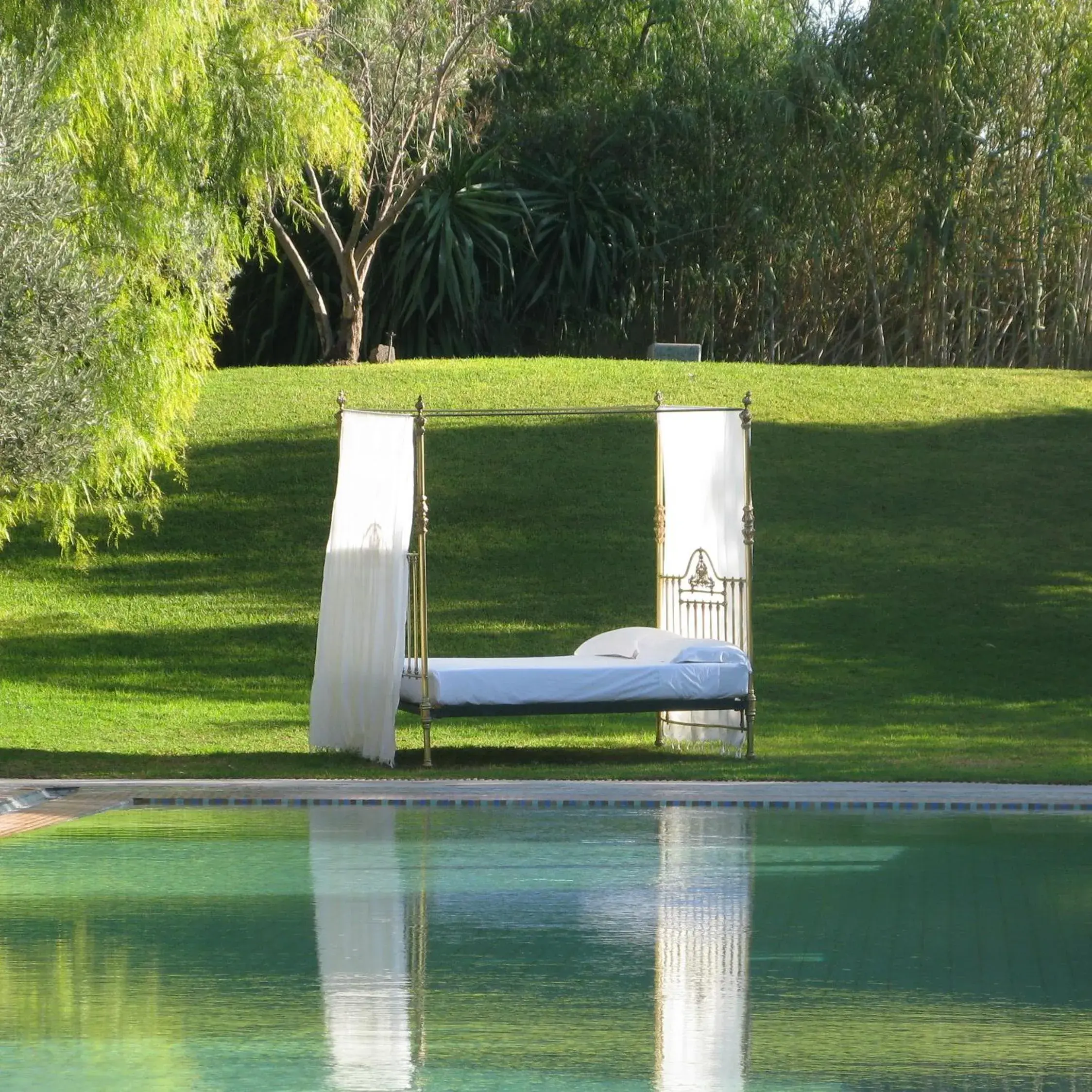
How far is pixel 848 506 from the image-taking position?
19.3m

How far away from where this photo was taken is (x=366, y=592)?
1139cm

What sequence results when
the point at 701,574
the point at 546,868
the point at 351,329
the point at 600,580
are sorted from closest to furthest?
the point at 546,868 → the point at 701,574 → the point at 600,580 → the point at 351,329

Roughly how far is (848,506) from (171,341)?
302 inches

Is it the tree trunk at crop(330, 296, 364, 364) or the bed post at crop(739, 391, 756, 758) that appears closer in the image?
the bed post at crop(739, 391, 756, 758)

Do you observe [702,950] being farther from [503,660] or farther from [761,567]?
[761,567]

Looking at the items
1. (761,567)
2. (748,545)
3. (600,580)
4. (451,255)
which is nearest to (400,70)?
(451,255)

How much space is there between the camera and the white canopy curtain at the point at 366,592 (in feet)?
36.9

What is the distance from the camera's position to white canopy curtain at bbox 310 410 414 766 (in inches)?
443

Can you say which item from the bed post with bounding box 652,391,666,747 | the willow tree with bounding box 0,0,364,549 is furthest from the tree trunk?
the bed post with bounding box 652,391,666,747

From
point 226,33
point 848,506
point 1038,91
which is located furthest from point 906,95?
point 226,33

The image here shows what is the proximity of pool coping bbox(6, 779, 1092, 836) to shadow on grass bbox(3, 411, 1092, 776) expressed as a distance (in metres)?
2.13

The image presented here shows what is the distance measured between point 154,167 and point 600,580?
6.12 meters

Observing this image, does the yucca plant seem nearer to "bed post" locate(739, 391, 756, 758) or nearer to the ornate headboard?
the ornate headboard

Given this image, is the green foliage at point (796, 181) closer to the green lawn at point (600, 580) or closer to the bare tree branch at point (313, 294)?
the bare tree branch at point (313, 294)
